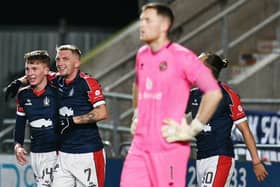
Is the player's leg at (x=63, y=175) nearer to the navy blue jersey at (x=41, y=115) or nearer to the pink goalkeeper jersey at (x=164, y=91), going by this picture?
the navy blue jersey at (x=41, y=115)

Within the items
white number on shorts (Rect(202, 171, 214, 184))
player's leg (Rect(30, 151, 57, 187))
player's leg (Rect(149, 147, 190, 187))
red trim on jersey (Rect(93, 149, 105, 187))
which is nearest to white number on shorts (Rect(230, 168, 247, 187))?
white number on shorts (Rect(202, 171, 214, 184))

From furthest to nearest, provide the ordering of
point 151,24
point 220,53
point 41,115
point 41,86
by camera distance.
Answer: point 220,53
point 41,86
point 41,115
point 151,24

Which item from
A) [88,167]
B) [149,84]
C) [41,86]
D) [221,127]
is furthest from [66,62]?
[149,84]

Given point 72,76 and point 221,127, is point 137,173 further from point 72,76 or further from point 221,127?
point 72,76

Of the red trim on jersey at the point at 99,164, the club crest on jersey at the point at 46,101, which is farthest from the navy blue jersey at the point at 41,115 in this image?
the red trim on jersey at the point at 99,164

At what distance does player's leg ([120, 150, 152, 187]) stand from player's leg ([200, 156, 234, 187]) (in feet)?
6.92

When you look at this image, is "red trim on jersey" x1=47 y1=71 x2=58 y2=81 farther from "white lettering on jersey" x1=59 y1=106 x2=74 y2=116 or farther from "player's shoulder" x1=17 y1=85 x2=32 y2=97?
"white lettering on jersey" x1=59 y1=106 x2=74 y2=116

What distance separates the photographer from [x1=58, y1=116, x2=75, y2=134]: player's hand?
1129 centimetres

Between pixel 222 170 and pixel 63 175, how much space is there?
160cm

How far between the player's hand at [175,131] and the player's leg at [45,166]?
9.39 ft

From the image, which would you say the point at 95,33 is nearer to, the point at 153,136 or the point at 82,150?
the point at 82,150

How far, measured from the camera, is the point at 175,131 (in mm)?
8867

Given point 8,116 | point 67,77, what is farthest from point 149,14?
point 8,116

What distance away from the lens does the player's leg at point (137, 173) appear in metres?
9.06
